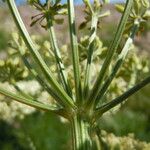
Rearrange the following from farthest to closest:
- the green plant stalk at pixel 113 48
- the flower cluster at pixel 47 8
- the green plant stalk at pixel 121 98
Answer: the flower cluster at pixel 47 8 → the green plant stalk at pixel 113 48 → the green plant stalk at pixel 121 98

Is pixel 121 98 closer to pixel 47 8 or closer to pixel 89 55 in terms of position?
pixel 89 55

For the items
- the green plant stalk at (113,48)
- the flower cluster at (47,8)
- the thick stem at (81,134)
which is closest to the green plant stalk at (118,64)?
the green plant stalk at (113,48)

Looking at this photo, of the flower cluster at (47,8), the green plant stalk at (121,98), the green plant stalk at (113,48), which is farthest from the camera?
the flower cluster at (47,8)

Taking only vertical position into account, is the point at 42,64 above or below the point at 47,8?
below

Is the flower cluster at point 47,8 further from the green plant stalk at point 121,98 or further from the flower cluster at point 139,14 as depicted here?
the green plant stalk at point 121,98

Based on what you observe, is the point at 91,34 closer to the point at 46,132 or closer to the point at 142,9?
the point at 142,9

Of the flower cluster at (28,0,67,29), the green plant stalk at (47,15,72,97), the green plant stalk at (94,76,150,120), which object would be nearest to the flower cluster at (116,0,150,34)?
the flower cluster at (28,0,67,29)

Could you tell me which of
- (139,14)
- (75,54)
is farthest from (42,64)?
(139,14)

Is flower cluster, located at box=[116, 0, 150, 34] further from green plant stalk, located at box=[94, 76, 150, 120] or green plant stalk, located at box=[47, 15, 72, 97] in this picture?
green plant stalk, located at box=[94, 76, 150, 120]

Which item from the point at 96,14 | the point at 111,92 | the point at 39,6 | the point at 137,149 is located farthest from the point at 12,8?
the point at 137,149
